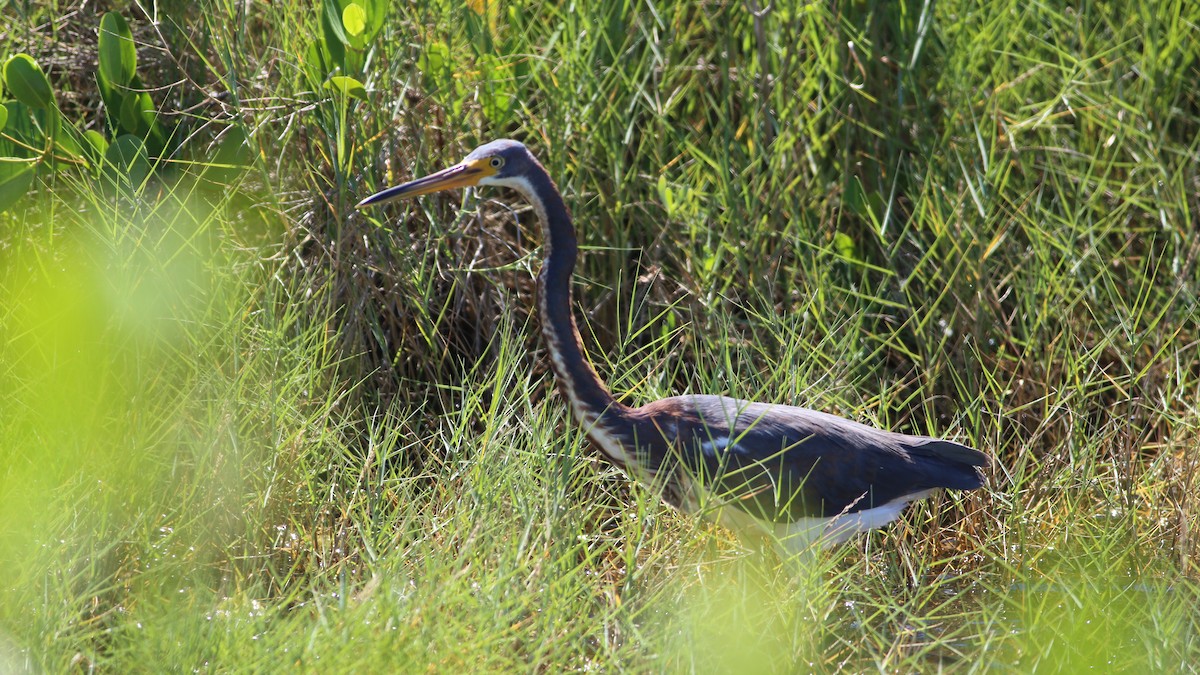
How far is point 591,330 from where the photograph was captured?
3859 mm

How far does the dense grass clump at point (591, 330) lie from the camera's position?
286 cm

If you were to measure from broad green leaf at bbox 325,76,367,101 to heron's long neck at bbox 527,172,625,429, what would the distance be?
0.61 meters

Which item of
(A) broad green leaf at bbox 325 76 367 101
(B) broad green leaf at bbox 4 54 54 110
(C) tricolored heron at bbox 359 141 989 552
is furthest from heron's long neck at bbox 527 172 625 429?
(B) broad green leaf at bbox 4 54 54 110

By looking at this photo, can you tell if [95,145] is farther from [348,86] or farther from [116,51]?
[348,86]

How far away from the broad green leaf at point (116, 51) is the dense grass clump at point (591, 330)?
0.41ft

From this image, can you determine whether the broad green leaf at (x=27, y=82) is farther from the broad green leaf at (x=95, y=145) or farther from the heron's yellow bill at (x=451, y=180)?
the heron's yellow bill at (x=451, y=180)

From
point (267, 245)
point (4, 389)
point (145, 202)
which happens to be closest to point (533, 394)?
point (267, 245)

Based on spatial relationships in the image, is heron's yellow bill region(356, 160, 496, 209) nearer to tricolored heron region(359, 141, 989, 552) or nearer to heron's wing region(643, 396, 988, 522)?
tricolored heron region(359, 141, 989, 552)

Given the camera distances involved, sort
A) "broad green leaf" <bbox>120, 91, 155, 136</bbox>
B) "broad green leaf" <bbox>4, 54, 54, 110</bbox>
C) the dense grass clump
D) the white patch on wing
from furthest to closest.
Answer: "broad green leaf" <bbox>120, 91, 155, 136</bbox>
"broad green leaf" <bbox>4, 54, 54, 110</bbox>
the white patch on wing
the dense grass clump

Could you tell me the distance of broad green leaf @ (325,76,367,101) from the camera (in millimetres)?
3652

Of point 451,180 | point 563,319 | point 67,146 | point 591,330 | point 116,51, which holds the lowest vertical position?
point 591,330

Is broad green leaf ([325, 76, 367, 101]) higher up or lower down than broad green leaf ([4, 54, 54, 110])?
lower down

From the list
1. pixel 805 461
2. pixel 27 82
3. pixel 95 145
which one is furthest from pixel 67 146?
pixel 805 461

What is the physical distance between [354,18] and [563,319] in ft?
3.44
